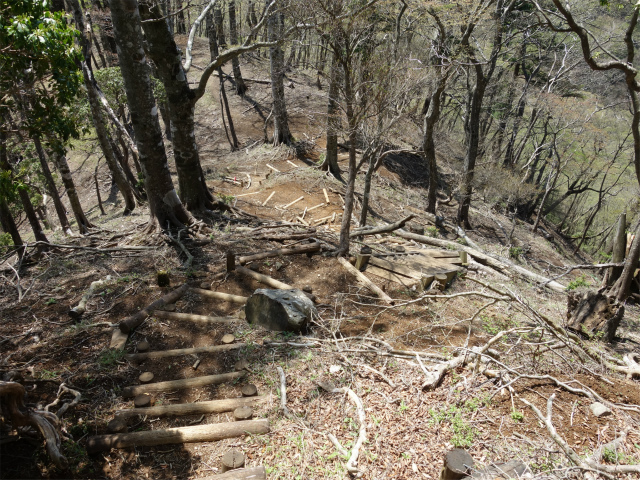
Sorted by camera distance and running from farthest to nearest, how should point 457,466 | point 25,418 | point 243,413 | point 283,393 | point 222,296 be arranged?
1. point 222,296
2. point 283,393
3. point 243,413
4. point 25,418
5. point 457,466

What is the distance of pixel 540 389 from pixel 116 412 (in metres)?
4.43

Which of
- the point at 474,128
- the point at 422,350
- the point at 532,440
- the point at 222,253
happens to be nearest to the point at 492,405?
the point at 532,440

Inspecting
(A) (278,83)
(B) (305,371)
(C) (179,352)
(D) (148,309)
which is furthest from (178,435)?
(A) (278,83)

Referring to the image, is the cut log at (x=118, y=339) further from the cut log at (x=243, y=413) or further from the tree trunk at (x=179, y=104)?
the tree trunk at (x=179, y=104)

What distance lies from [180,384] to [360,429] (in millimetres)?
2034

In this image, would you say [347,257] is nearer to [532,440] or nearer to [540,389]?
[540,389]

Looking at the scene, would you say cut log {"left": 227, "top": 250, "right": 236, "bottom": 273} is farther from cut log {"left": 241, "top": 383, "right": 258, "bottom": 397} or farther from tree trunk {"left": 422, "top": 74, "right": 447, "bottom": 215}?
tree trunk {"left": 422, "top": 74, "right": 447, "bottom": 215}

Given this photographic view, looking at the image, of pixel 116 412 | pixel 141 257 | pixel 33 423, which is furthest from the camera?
pixel 141 257

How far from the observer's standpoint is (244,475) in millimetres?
3205

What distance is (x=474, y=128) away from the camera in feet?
49.9

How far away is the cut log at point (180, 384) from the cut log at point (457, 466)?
2.38 metres

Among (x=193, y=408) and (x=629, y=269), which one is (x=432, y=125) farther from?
(x=193, y=408)

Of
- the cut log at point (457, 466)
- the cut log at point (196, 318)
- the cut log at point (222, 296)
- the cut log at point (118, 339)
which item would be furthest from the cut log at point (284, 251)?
the cut log at point (457, 466)

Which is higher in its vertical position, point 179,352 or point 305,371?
point 179,352
